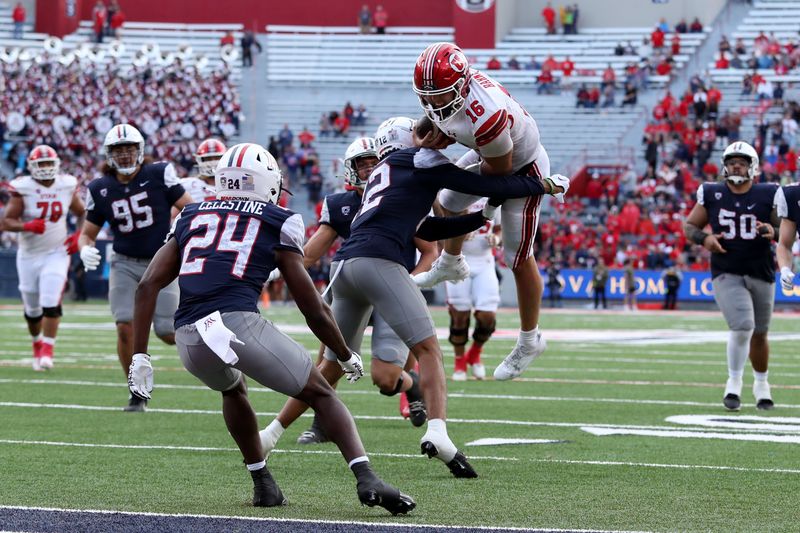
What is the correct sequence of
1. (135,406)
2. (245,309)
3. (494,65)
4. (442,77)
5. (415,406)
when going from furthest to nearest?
(494,65) → (135,406) → (415,406) → (442,77) → (245,309)

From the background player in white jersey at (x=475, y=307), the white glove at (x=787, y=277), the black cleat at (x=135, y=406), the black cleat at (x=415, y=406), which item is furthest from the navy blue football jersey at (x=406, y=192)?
the background player in white jersey at (x=475, y=307)

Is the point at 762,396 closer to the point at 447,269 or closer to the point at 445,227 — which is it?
the point at 447,269

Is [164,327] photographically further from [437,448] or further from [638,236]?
[638,236]

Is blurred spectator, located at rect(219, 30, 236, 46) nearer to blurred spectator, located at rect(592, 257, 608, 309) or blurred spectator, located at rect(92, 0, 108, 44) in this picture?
blurred spectator, located at rect(92, 0, 108, 44)

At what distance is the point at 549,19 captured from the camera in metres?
38.5

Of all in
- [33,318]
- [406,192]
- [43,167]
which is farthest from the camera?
[33,318]

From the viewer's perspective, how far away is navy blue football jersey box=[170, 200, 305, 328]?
523 centimetres

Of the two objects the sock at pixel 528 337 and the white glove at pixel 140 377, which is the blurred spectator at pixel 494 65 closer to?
the sock at pixel 528 337

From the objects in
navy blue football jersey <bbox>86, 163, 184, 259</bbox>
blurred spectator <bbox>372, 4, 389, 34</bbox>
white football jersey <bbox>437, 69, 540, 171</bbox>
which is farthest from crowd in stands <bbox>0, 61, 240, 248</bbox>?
white football jersey <bbox>437, 69, 540, 171</bbox>

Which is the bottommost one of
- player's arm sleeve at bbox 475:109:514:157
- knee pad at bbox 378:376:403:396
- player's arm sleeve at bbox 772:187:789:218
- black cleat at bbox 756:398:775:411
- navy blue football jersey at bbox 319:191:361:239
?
black cleat at bbox 756:398:775:411

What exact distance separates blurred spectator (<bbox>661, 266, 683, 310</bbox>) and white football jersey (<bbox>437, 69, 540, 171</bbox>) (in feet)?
69.7

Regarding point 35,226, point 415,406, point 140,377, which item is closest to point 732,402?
point 415,406

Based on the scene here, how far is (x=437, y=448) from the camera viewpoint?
19.5 feet

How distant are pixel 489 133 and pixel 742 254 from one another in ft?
13.7
